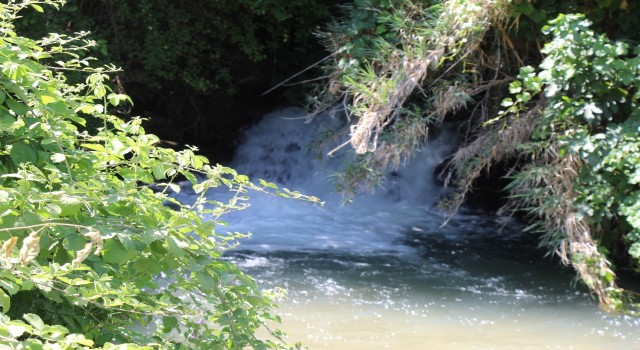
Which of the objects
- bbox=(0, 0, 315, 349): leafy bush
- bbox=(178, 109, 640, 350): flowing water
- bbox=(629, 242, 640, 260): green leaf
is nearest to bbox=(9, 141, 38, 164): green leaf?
bbox=(0, 0, 315, 349): leafy bush

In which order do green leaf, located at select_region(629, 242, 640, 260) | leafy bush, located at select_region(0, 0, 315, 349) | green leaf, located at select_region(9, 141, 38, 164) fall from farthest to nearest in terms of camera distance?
green leaf, located at select_region(629, 242, 640, 260) < green leaf, located at select_region(9, 141, 38, 164) < leafy bush, located at select_region(0, 0, 315, 349)

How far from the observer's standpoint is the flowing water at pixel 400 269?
505cm

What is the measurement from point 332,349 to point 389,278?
166cm

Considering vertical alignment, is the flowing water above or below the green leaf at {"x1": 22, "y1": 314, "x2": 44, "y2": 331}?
below

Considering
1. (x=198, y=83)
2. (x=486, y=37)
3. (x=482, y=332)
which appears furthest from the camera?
(x=198, y=83)

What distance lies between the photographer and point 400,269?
6566 millimetres

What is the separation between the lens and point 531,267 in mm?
6793

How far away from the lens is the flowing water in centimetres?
505

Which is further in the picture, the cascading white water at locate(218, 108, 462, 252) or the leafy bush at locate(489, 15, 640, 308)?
the cascading white water at locate(218, 108, 462, 252)

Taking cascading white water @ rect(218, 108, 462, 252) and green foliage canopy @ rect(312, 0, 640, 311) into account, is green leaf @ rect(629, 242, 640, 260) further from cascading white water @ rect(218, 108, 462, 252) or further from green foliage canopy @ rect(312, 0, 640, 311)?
cascading white water @ rect(218, 108, 462, 252)

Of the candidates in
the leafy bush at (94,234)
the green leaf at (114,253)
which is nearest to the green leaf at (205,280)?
the leafy bush at (94,234)

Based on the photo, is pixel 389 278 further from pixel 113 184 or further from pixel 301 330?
pixel 113 184

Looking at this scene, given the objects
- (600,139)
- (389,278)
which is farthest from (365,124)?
(600,139)

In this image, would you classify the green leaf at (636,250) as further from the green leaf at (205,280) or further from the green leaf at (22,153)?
the green leaf at (22,153)
